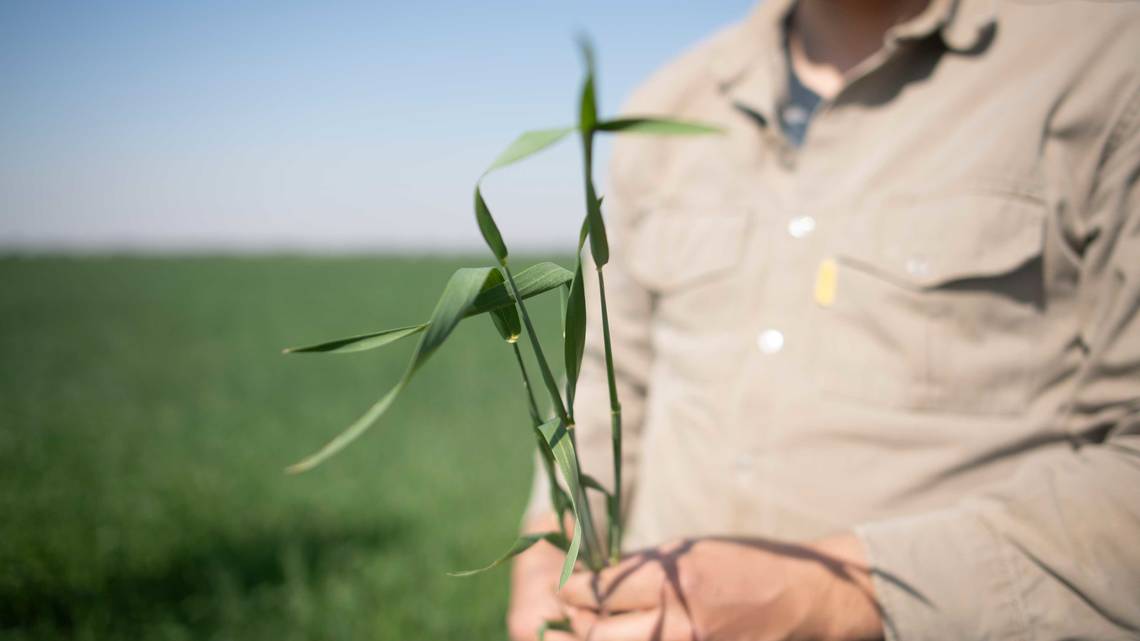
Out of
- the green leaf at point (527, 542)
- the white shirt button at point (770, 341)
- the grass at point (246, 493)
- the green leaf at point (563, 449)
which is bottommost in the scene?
the grass at point (246, 493)

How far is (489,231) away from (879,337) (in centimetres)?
99

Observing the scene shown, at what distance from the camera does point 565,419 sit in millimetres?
763

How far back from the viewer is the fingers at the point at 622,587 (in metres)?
1.00

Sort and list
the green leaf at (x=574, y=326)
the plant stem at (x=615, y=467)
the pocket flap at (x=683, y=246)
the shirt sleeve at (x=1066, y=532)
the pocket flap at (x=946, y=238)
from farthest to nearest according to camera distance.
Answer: the pocket flap at (x=683, y=246) < the pocket flap at (x=946, y=238) < the shirt sleeve at (x=1066, y=532) < the plant stem at (x=615, y=467) < the green leaf at (x=574, y=326)

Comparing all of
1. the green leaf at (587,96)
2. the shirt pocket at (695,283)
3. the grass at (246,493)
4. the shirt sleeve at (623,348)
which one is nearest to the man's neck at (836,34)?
the shirt pocket at (695,283)

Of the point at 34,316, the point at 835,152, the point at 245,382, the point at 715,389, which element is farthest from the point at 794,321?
the point at 34,316

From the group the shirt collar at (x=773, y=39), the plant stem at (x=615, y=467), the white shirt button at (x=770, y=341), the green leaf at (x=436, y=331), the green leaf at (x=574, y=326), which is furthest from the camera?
the white shirt button at (x=770, y=341)

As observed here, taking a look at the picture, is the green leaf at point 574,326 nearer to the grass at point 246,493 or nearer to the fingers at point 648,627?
the fingers at point 648,627

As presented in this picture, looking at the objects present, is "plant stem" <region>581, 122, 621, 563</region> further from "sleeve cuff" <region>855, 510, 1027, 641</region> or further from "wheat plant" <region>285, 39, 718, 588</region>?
"sleeve cuff" <region>855, 510, 1027, 641</region>

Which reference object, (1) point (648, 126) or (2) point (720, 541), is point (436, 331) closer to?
(1) point (648, 126)

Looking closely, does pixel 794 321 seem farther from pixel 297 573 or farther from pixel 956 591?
pixel 297 573

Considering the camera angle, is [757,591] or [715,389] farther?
[715,389]

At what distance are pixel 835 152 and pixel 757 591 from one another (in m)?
0.94

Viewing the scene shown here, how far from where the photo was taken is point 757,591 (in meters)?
1.00
